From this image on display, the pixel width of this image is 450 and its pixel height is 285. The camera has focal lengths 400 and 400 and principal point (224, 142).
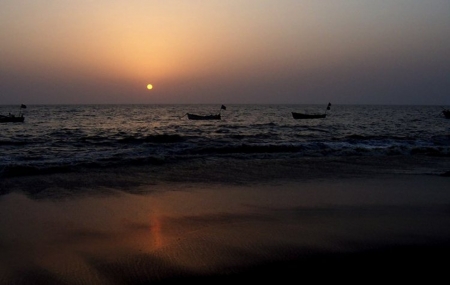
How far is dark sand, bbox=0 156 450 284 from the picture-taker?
5.84 m

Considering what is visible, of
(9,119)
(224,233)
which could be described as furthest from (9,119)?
(224,233)

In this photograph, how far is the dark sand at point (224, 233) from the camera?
584 centimetres

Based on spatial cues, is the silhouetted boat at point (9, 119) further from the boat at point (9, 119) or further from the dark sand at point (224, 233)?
the dark sand at point (224, 233)

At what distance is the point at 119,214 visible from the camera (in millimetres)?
9289

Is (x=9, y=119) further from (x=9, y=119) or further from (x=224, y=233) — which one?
(x=224, y=233)

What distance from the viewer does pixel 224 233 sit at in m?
7.72

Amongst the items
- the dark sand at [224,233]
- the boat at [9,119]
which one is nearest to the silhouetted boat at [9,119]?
the boat at [9,119]

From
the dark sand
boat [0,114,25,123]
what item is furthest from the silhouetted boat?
the dark sand

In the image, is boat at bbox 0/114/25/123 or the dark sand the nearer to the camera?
the dark sand

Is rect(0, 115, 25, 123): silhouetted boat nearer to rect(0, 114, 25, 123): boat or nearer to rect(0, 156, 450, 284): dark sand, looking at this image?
rect(0, 114, 25, 123): boat

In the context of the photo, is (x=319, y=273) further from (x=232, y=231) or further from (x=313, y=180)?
(x=313, y=180)

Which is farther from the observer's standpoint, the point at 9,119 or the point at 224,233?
the point at 9,119

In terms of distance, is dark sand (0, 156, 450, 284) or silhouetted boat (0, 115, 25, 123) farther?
silhouetted boat (0, 115, 25, 123)

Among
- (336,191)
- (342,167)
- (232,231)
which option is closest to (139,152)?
(342,167)
